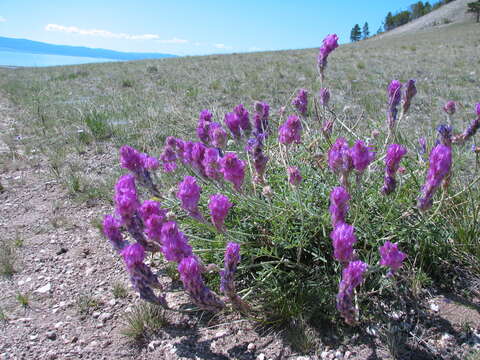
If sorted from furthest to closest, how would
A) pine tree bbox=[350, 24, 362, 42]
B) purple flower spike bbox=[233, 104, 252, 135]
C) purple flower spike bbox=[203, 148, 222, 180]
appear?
pine tree bbox=[350, 24, 362, 42]
purple flower spike bbox=[233, 104, 252, 135]
purple flower spike bbox=[203, 148, 222, 180]

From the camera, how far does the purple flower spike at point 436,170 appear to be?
142 centimetres

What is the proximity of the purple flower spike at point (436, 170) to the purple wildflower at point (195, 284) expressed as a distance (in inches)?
38.4

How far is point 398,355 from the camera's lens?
1569 mm

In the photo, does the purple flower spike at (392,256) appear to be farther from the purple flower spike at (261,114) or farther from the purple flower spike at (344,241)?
the purple flower spike at (261,114)

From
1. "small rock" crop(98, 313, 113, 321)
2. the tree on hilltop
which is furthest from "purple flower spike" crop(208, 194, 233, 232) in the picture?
the tree on hilltop

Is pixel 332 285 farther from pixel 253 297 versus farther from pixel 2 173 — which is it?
pixel 2 173

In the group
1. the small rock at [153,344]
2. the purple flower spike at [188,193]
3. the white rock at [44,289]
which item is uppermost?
the purple flower spike at [188,193]

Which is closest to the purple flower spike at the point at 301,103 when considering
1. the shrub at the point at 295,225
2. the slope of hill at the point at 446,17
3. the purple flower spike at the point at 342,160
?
the shrub at the point at 295,225

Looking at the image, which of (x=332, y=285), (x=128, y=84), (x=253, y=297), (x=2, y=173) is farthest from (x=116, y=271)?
(x=128, y=84)

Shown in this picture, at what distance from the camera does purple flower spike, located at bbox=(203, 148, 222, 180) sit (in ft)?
5.82

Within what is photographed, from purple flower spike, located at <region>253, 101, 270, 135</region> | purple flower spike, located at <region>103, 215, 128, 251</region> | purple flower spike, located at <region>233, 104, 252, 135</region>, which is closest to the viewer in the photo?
purple flower spike, located at <region>103, 215, 128, 251</region>

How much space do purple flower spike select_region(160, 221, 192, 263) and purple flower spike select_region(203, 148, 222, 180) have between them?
1.46 ft

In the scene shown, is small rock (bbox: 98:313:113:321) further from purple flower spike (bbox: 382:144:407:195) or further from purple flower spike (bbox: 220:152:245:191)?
purple flower spike (bbox: 382:144:407:195)

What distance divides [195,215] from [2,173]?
11.7 feet
